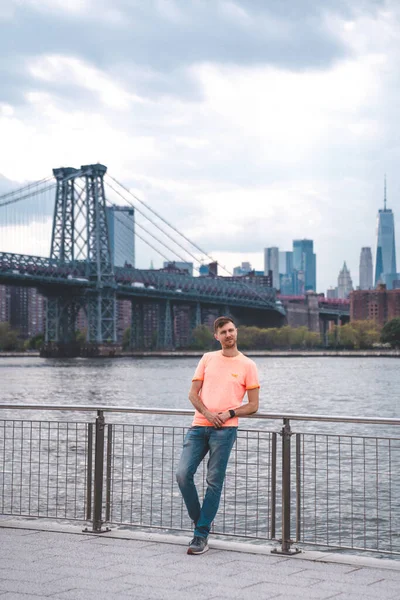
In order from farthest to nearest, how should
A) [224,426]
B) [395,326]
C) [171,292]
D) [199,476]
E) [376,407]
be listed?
1. [395,326]
2. [171,292]
3. [376,407]
4. [199,476]
5. [224,426]

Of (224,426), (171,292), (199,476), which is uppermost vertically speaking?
(171,292)

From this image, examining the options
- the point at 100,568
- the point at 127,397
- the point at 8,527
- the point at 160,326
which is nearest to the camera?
the point at 100,568

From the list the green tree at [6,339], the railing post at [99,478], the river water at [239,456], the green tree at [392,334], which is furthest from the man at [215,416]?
the green tree at [392,334]

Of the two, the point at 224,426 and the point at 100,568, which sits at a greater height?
the point at 224,426

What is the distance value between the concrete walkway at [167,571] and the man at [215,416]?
330 mm

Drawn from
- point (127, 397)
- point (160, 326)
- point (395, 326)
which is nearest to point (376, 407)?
point (127, 397)

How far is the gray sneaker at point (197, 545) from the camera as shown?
6418 millimetres

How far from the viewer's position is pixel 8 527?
7293 millimetres

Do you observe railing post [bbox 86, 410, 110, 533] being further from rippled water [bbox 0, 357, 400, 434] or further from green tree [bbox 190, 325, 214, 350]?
green tree [bbox 190, 325, 214, 350]

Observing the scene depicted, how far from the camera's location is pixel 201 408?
6527 millimetres

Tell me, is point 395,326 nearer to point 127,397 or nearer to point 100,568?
point 127,397

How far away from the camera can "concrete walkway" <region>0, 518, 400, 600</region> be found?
5391 mm

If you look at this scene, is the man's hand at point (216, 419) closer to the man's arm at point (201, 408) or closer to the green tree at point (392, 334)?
the man's arm at point (201, 408)

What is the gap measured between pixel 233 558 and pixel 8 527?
2.02m
